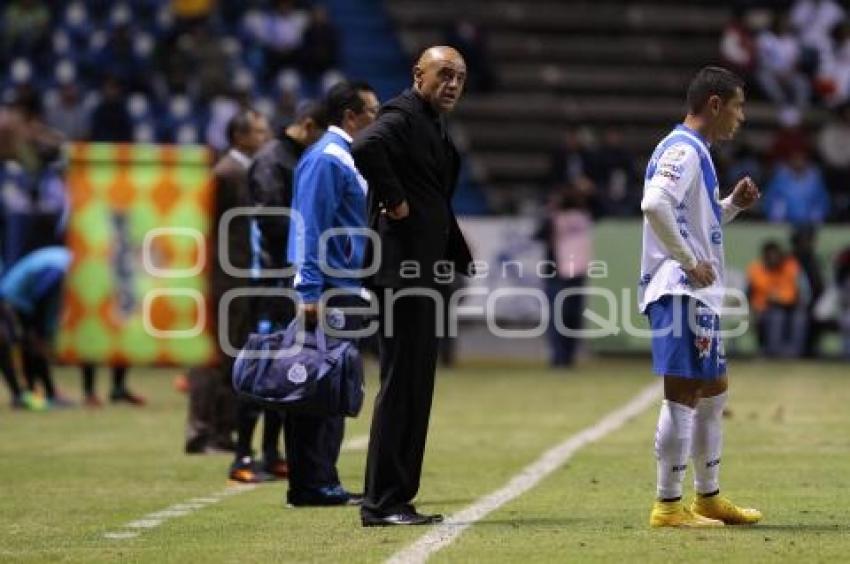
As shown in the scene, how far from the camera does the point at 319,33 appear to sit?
31578 millimetres

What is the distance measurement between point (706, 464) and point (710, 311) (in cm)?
80

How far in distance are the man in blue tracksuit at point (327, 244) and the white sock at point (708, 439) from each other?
6.06ft

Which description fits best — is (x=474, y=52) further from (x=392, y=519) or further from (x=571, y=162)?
(x=392, y=519)

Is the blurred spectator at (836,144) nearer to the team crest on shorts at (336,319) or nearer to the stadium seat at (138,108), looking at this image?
the stadium seat at (138,108)

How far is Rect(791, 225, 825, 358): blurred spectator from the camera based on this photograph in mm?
26688

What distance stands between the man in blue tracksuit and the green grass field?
0.34 meters

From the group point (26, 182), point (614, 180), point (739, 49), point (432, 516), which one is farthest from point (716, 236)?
point (739, 49)

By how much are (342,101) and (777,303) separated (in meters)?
15.2

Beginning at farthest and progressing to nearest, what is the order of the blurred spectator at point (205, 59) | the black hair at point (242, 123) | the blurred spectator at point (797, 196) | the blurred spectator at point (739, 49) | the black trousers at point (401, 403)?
the blurred spectator at point (739, 49) < the blurred spectator at point (205, 59) < the blurred spectator at point (797, 196) < the black hair at point (242, 123) < the black trousers at point (401, 403)

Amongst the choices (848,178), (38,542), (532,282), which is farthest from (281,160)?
(848,178)

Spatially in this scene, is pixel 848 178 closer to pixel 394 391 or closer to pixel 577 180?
pixel 577 180

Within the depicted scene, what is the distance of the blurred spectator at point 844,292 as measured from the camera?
26.4 meters

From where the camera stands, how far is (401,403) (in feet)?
35.5

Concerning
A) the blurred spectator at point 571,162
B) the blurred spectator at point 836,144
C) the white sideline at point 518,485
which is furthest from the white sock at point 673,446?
the blurred spectator at point 836,144
